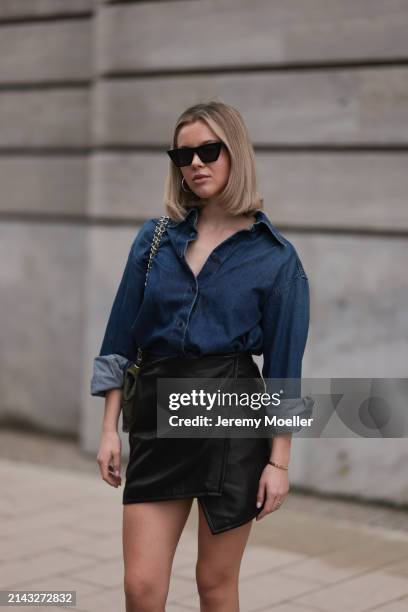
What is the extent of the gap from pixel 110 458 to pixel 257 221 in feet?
2.75

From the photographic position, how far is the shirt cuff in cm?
362

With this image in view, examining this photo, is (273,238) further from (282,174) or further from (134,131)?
(134,131)

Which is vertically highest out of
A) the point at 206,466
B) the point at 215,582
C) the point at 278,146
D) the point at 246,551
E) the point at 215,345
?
the point at 278,146

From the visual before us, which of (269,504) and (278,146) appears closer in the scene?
(269,504)

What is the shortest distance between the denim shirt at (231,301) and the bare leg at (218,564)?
488 millimetres

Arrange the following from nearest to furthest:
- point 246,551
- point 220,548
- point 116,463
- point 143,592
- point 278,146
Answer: point 143,592
point 220,548
point 116,463
point 246,551
point 278,146

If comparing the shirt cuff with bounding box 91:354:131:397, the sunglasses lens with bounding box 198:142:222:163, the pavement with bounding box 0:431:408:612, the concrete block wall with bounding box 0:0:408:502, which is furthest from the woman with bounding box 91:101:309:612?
the concrete block wall with bounding box 0:0:408:502

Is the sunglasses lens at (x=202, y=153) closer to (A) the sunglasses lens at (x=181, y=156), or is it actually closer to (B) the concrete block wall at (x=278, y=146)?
(A) the sunglasses lens at (x=181, y=156)

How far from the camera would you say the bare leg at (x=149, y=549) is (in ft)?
11.0

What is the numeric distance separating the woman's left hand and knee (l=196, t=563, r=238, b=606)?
0.19 meters

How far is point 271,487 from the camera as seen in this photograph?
3455 millimetres

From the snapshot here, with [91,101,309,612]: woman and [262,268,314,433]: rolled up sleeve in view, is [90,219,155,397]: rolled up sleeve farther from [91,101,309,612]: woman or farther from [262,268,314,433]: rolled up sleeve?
[262,268,314,433]: rolled up sleeve

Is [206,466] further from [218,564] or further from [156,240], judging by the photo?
[156,240]

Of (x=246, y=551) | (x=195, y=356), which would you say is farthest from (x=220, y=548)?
(x=246, y=551)
